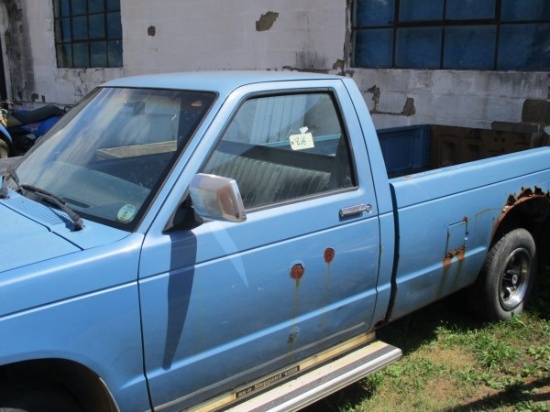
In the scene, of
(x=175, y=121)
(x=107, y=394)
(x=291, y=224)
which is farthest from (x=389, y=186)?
(x=107, y=394)

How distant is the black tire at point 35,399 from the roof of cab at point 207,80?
1.48m

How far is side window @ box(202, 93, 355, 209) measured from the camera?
2.72 m

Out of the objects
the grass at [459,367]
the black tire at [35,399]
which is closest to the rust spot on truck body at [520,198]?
the grass at [459,367]

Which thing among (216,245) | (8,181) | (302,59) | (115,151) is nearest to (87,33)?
(302,59)

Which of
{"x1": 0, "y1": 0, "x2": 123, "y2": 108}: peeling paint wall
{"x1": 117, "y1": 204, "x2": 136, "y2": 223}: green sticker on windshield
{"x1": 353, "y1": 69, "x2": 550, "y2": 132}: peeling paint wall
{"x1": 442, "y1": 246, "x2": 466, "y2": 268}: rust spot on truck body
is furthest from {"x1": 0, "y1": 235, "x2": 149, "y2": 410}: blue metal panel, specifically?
{"x1": 0, "y1": 0, "x2": 123, "y2": 108}: peeling paint wall

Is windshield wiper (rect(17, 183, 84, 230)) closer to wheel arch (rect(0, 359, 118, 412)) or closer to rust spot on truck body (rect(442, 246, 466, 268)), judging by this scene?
wheel arch (rect(0, 359, 118, 412))

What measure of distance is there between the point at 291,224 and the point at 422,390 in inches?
60.8

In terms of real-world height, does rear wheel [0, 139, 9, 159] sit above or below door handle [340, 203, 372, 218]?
below

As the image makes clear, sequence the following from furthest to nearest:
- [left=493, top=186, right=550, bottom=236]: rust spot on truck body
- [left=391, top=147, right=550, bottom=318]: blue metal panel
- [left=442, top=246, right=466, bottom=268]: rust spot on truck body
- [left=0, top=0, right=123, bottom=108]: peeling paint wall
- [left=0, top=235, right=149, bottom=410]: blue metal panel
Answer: [left=0, top=0, right=123, bottom=108]: peeling paint wall
[left=493, top=186, right=550, bottom=236]: rust spot on truck body
[left=442, top=246, right=466, bottom=268]: rust spot on truck body
[left=391, top=147, right=550, bottom=318]: blue metal panel
[left=0, top=235, right=149, bottom=410]: blue metal panel

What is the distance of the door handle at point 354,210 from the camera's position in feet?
9.61

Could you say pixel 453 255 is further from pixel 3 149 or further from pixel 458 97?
pixel 3 149

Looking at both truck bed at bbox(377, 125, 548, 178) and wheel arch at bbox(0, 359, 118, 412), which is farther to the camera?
truck bed at bbox(377, 125, 548, 178)

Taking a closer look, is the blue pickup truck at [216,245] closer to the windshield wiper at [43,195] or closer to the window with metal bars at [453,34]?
the windshield wiper at [43,195]

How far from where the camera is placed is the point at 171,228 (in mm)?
2377
